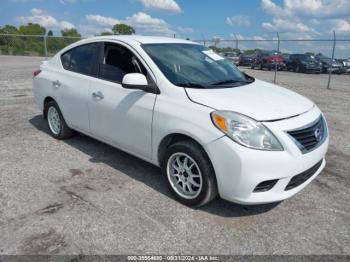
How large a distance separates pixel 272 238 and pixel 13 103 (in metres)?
7.59

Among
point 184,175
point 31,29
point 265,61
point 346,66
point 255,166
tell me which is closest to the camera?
point 255,166

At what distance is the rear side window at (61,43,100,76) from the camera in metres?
4.38

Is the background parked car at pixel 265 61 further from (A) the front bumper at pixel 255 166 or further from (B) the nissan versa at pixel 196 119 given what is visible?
(A) the front bumper at pixel 255 166

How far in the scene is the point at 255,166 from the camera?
279cm

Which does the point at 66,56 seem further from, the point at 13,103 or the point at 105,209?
the point at 13,103

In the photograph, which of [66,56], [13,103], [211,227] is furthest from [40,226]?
[13,103]

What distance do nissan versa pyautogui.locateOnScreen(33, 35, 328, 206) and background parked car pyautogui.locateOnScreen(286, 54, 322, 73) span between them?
71.5 feet

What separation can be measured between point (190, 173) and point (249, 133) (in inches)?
30.4

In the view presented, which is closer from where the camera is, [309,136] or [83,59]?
[309,136]

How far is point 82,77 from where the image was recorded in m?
4.47

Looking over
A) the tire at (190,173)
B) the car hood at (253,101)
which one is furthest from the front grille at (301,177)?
the tire at (190,173)

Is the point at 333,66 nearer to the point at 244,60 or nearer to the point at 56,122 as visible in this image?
the point at 244,60

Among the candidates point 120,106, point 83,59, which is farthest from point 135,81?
point 83,59

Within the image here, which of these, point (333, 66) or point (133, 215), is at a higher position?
point (333, 66)
